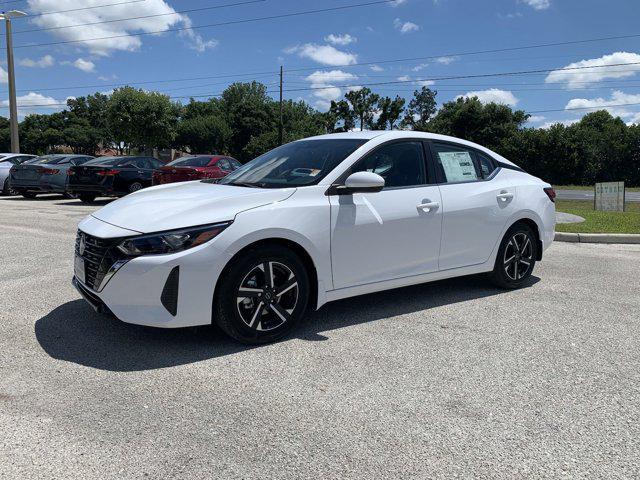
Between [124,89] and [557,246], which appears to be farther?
[124,89]

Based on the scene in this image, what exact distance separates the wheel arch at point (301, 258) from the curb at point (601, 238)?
6550 millimetres

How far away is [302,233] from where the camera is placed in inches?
153

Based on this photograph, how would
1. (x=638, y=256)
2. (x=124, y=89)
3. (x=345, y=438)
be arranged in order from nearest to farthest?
(x=345, y=438)
(x=638, y=256)
(x=124, y=89)

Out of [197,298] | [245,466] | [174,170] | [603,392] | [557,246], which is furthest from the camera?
[174,170]

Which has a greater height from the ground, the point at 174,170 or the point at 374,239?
the point at 174,170

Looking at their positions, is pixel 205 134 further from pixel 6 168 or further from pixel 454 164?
pixel 454 164

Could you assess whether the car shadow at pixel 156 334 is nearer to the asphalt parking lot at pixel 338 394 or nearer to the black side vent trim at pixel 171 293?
the asphalt parking lot at pixel 338 394

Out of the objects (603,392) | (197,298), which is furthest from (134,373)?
(603,392)

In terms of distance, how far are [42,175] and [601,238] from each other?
1533 centimetres

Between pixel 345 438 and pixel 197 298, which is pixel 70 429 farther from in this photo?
pixel 345 438

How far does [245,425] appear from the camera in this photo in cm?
274

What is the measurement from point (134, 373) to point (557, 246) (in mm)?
7267

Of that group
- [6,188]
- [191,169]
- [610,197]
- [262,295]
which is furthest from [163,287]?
[6,188]

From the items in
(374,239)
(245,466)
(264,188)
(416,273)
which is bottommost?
(245,466)
